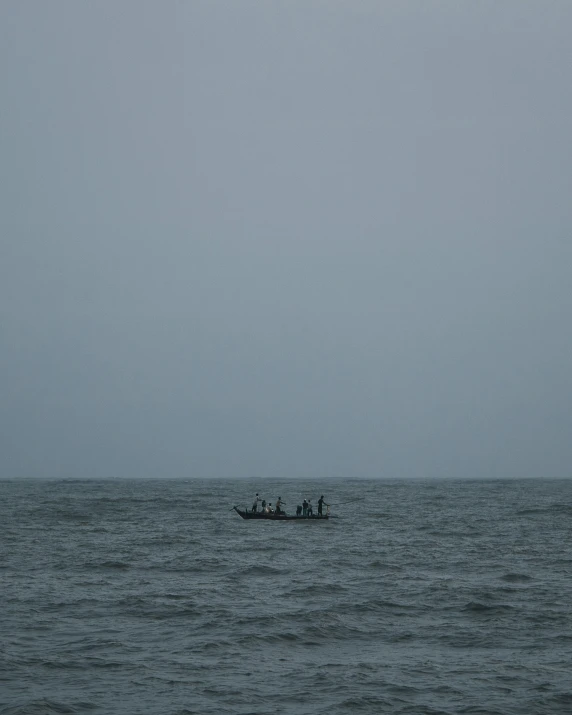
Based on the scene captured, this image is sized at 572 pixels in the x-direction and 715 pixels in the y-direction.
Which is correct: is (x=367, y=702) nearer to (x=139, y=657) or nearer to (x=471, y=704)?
(x=471, y=704)

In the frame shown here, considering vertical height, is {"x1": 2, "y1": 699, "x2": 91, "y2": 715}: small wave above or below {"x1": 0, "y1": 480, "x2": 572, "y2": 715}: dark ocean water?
below

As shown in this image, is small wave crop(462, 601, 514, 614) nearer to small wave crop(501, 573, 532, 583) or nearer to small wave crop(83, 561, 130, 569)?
small wave crop(501, 573, 532, 583)

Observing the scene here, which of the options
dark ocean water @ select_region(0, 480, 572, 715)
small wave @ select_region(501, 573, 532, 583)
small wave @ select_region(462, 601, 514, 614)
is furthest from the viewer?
small wave @ select_region(501, 573, 532, 583)

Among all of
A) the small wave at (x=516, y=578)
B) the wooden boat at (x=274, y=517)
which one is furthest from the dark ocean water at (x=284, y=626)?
the wooden boat at (x=274, y=517)

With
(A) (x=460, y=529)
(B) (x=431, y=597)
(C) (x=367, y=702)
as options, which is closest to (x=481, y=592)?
(B) (x=431, y=597)

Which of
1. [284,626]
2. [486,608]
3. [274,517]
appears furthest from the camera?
[274,517]

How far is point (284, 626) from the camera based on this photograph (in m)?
27.4

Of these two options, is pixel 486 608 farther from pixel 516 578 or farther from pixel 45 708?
pixel 45 708


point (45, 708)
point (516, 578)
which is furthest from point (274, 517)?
point (45, 708)

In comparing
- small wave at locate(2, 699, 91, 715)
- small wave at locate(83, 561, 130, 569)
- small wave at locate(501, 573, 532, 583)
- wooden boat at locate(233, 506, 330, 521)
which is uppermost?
small wave at locate(501, 573, 532, 583)

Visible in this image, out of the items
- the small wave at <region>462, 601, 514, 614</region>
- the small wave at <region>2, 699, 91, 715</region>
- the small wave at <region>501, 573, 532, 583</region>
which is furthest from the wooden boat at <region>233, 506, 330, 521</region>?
Result: the small wave at <region>2, 699, 91, 715</region>

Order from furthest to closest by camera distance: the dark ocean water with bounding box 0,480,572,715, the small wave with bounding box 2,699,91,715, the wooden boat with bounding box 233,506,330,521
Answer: the wooden boat with bounding box 233,506,330,521 → the dark ocean water with bounding box 0,480,572,715 → the small wave with bounding box 2,699,91,715

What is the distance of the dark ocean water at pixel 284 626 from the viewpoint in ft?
66.7

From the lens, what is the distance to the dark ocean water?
20344 millimetres
